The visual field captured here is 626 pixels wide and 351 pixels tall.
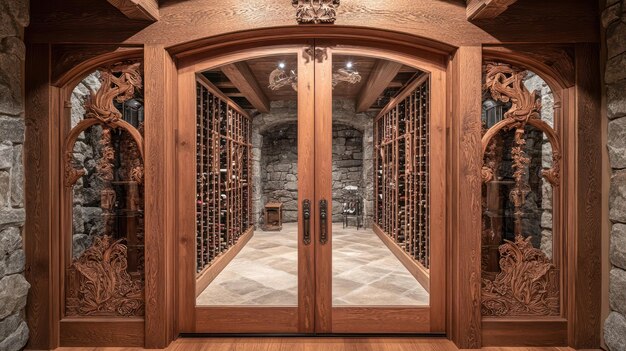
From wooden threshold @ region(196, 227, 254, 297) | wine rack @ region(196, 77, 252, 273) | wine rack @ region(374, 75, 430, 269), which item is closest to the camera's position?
wooden threshold @ region(196, 227, 254, 297)

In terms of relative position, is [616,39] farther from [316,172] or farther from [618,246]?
[316,172]

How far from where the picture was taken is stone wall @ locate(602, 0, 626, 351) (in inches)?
78.9

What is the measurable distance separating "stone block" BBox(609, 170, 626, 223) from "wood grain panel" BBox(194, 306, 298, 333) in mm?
1966

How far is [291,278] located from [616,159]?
81.0 inches

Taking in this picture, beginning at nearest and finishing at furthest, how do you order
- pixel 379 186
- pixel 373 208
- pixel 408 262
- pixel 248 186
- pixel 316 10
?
pixel 316 10, pixel 408 262, pixel 248 186, pixel 373 208, pixel 379 186

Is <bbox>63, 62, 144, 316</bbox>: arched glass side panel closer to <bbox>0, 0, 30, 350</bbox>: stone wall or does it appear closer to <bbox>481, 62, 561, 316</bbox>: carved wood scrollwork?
<bbox>0, 0, 30, 350</bbox>: stone wall

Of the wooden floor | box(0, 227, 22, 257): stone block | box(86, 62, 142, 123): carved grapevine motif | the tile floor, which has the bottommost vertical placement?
the wooden floor

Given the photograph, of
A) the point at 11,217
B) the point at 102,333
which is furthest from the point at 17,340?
the point at 11,217

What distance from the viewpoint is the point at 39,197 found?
2.21 m

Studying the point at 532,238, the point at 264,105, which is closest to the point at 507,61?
the point at 532,238

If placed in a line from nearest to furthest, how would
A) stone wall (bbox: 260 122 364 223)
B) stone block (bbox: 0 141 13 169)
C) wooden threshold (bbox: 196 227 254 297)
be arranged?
stone block (bbox: 0 141 13 169) < stone wall (bbox: 260 122 364 223) < wooden threshold (bbox: 196 227 254 297)

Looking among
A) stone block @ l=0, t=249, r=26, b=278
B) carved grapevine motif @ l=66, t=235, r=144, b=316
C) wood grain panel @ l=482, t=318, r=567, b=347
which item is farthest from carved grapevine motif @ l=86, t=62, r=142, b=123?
wood grain panel @ l=482, t=318, r=567, b=347

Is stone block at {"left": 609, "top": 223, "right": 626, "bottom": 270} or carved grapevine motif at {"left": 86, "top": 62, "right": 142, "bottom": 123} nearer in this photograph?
stone block at {"left": 609, "top": 223, "right": 626, "bottom": 270}

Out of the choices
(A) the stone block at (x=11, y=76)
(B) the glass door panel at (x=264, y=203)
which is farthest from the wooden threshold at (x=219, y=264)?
(A) the stone block at (x=11, y=76)
